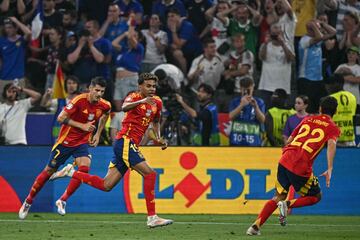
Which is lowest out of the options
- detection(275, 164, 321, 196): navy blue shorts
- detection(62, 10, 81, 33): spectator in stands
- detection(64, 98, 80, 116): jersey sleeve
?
detection(275, 164, 321, 196): navy blue shorts

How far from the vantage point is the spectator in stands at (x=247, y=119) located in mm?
19703

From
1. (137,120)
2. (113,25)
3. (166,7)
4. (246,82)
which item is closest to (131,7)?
(113,25)

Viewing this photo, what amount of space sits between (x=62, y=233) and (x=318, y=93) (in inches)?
364

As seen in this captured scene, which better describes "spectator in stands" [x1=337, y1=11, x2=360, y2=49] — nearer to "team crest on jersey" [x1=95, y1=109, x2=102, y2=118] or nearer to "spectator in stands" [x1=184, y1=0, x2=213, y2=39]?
"spectator in stands" [x1=184, y1=0, x2=213, y2=39]

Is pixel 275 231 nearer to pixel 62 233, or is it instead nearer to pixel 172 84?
pixel 62 233

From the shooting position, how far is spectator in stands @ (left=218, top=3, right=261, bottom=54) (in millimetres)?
21750

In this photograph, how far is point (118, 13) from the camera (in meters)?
21.9

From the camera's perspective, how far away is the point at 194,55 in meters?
22.3

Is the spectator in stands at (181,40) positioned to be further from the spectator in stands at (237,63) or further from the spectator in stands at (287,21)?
the spectator in stands at (287,21)

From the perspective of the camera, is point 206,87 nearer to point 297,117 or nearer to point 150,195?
point 297,117

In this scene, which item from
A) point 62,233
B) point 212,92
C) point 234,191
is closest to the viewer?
point 62,233

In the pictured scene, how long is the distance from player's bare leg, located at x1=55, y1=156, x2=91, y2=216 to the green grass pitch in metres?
0.23

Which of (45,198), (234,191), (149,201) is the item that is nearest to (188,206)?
(234,191)

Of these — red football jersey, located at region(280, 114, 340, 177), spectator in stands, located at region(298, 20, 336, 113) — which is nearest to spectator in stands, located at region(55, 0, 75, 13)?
spectator in stands, located at region(298, 20, 336, 113)
